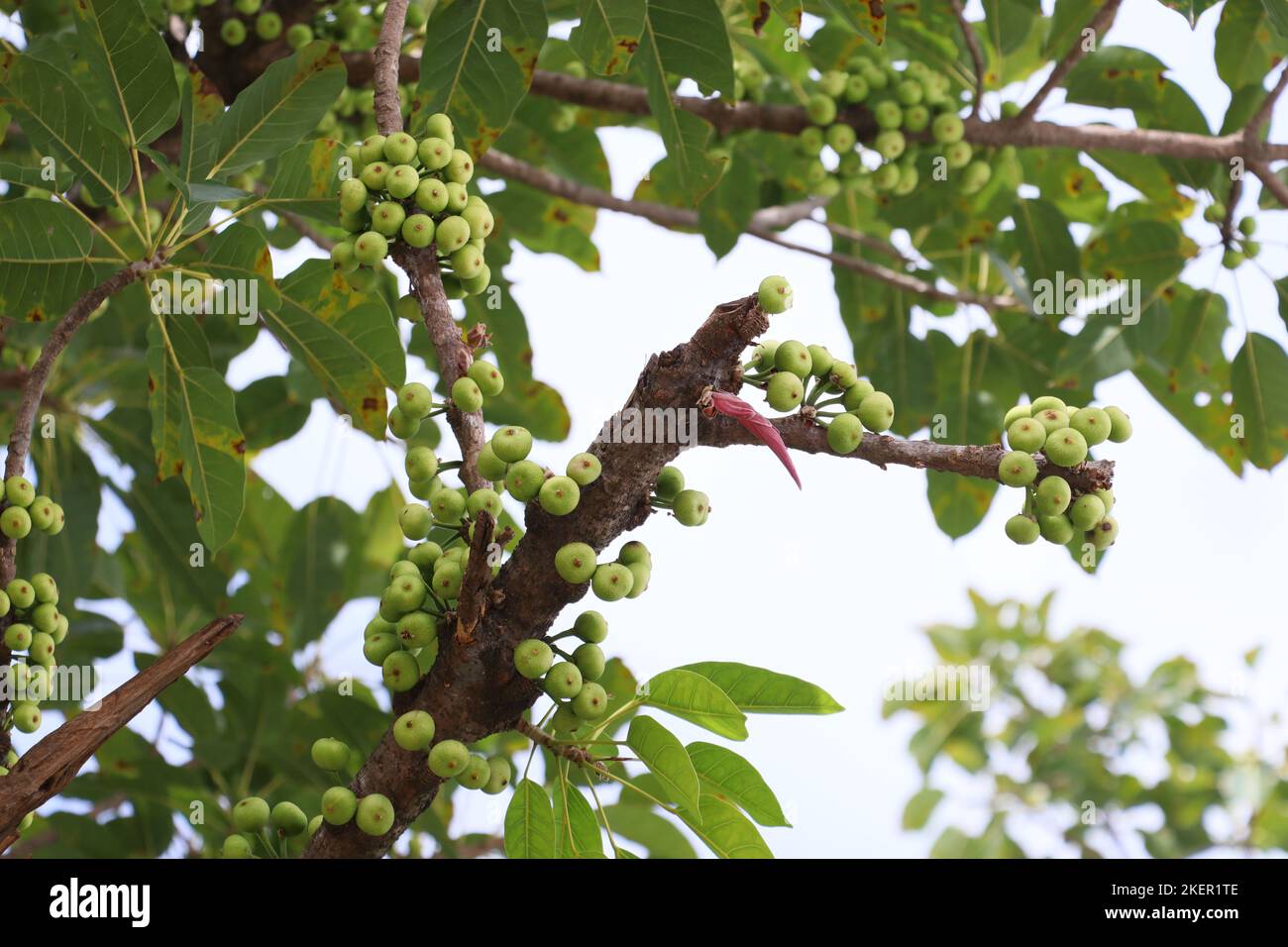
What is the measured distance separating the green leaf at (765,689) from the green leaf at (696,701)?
0.04 meters

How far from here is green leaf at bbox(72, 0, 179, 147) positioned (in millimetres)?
2316

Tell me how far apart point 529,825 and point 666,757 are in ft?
1.35

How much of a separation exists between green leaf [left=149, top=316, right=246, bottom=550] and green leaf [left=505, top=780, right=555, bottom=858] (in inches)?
33.0

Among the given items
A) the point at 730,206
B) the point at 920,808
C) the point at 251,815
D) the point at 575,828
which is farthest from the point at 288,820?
the point at 920,808

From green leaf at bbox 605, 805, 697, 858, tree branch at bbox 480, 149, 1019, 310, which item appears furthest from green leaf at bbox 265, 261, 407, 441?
green leaf at bbox 605, 805, 697, 858

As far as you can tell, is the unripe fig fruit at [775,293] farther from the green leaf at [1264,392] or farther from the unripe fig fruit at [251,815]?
the green leaf at [1264,392]

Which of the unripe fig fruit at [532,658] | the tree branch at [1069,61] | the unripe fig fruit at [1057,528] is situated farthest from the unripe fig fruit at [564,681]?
the tree branch at [1069,61]

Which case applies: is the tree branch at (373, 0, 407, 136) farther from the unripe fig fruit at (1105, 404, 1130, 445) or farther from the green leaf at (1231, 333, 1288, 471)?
the green leaf at (1231, 333, 1288, 471)

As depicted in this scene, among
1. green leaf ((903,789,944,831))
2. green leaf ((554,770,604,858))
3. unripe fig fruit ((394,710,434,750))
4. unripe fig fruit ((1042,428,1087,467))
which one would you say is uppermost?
unripe fig fruit ((1042,428,1087,467))

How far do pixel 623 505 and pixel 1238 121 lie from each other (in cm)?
267

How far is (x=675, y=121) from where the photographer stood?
9.57ft

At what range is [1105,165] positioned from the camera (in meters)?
3.93
